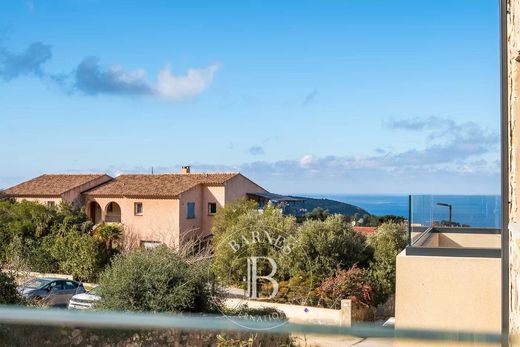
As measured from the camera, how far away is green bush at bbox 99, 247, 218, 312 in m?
7.16

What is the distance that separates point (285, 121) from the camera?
2572 cm

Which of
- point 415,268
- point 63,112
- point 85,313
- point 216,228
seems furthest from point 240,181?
point 85,313

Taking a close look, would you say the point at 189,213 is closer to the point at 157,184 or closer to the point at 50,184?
the point at 157,184

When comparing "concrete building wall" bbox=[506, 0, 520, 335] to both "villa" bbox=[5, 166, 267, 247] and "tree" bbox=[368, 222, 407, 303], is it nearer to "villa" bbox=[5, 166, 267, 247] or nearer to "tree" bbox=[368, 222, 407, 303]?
"tree" bbox=[368, 222, 407, 303]

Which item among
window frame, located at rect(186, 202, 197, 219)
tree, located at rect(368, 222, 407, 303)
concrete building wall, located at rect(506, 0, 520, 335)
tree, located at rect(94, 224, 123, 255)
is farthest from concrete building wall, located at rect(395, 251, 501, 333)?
window frame, located at rect(186, 202, 197, 219)

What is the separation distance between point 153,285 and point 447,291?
3.61 m

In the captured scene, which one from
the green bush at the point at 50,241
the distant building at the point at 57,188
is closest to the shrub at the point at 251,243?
the green bush at the point at 50,241

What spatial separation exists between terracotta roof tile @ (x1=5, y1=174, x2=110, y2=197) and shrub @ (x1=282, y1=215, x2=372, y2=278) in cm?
1231

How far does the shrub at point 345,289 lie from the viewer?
1019cm

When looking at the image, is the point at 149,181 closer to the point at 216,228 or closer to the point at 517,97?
the point at 216,228

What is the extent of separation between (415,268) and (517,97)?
3.46m

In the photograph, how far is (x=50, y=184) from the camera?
21.8 metres

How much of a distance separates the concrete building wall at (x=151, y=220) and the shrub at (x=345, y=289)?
928 cm

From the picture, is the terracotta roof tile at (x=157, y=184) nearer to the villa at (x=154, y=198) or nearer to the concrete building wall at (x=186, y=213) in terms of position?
the villa at (x=154, y=198)
